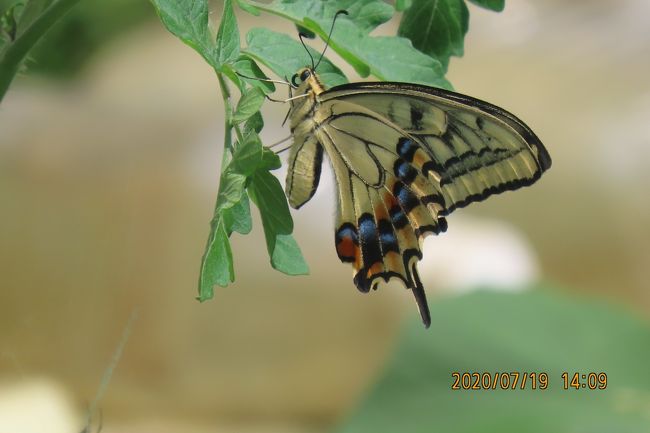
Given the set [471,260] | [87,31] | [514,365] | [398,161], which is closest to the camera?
[398,161]

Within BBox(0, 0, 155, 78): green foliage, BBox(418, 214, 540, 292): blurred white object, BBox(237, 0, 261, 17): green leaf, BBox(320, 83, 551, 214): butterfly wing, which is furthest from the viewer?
BBox(0, 0, 155, 78): green foliage

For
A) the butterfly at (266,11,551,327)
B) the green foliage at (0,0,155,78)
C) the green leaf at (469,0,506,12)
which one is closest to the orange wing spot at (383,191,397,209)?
the butterfly at (266,11,551,327)

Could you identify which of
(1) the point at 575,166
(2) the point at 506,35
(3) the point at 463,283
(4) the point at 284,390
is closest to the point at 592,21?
(2) the point at 506,35

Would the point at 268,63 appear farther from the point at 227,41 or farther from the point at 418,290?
the point at 418,290

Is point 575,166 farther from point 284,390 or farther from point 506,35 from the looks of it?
point 284,390

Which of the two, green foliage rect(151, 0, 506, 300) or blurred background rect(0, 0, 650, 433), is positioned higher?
green foliage rect(151, 0, 506, 300)

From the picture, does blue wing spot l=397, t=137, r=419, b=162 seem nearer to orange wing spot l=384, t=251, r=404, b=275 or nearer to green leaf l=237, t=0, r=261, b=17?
orange wing spot l=384, t=251, r=404, b=275

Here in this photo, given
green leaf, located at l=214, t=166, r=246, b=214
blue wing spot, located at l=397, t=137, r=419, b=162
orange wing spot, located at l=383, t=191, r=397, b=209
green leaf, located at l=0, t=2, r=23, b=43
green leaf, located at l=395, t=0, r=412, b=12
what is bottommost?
orange wing spot, located at l=383, t=191, r=397, b=209
